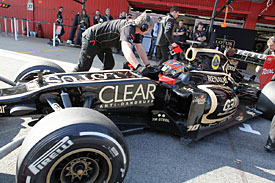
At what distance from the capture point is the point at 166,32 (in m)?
5.54

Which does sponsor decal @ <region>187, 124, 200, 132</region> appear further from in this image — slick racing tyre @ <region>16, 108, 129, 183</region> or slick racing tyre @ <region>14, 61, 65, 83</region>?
slick racing tyre @ <region>14, 61, 65, 83</region>

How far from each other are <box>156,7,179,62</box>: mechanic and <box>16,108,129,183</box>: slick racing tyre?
4.01 metres

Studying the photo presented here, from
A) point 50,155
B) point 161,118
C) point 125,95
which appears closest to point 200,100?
point 161,118

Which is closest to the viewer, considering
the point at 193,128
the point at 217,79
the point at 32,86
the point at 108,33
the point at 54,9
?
the point at 32,86

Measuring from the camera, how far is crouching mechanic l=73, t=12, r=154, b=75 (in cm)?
283

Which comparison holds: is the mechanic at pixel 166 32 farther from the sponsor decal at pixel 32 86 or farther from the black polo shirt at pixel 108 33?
the sponsor decal at pixel 32 86

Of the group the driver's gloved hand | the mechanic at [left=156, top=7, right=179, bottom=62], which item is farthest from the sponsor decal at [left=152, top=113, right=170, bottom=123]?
the mechanic at [left=156, top=7, right=179, bottom=62]

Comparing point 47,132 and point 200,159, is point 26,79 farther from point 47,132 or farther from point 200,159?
point 200,159

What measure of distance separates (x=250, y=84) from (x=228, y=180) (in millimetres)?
3076

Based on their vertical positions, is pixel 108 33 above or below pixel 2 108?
above

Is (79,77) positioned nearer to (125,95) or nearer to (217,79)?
(125,95)

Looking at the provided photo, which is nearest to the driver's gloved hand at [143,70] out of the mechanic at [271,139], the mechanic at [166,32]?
the mechanic at [271,139]

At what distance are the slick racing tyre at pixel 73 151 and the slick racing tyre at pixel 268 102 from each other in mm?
3039

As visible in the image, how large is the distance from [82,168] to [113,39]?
2195mm
